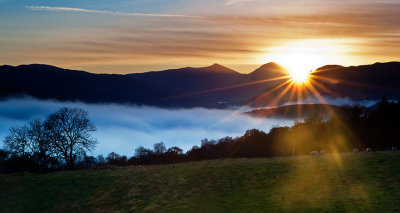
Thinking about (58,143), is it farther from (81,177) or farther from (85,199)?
(85,199)

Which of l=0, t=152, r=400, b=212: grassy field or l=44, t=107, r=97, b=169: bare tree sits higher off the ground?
l=44, t=107, r=97, b=169: bare tree

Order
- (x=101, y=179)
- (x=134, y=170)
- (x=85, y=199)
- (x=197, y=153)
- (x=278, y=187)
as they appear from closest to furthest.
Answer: (x=278, y=187) < (x=85, y=199) < (x=101, y=179) < (x=134, y=170) < (x=197, y=153)

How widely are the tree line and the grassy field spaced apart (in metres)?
15.0

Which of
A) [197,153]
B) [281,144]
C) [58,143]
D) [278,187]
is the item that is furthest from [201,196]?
[197,153]

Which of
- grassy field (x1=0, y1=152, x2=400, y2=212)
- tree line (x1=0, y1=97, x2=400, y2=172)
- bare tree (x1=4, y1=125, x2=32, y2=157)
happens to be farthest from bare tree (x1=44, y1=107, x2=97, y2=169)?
grassy field (x1=0, y1=152, x2=400, y2=212)

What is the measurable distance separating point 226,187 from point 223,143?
67.9 m

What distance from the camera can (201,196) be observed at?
34312mm

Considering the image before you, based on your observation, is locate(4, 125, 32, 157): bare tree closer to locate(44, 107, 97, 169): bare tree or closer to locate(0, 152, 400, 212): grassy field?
locate(44, 107, 97, 169): bare tree

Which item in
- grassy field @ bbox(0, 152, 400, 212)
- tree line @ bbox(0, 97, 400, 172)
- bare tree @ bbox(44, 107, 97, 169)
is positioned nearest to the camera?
grassy field @ bbox(0, 152, 400, 212)

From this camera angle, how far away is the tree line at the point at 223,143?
6100 centimetres

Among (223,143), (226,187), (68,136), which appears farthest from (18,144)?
(223,143)

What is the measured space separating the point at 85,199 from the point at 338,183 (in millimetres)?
25834

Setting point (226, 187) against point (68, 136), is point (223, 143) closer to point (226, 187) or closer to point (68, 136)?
point (68, 136)

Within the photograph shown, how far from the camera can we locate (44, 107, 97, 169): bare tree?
6069 cm
